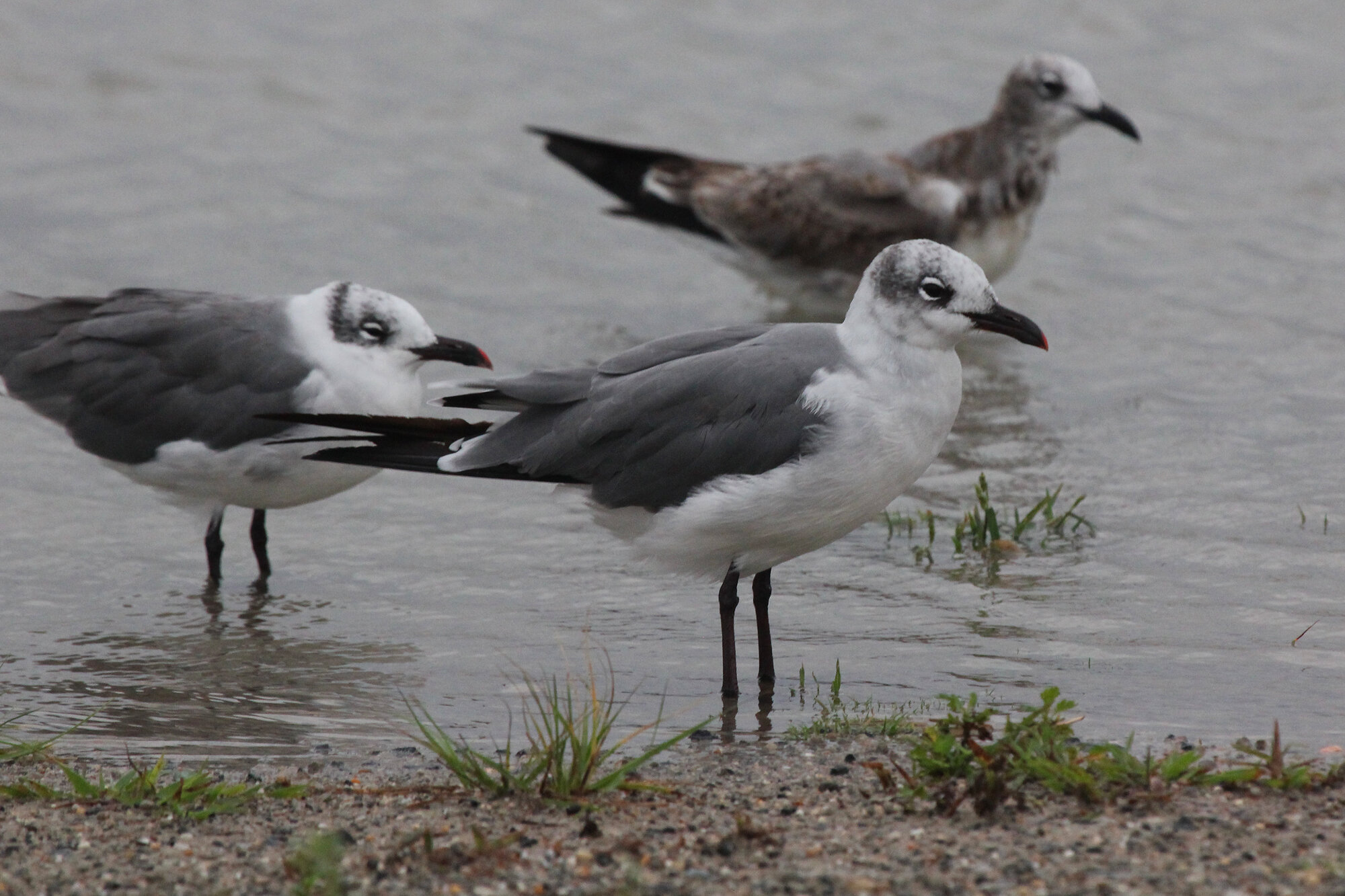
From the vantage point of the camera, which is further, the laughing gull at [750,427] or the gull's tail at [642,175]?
the gull's tail at [642,175]

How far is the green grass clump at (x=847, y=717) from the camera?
4.59 m

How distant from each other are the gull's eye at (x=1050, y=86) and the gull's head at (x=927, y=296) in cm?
557

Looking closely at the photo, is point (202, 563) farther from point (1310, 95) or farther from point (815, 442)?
point (1310, 95)

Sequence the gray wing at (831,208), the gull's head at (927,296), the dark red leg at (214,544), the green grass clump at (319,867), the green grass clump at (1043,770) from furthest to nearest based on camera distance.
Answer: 1. the gray wing at (831,208)
2. the dark red leg at (214,544)
3. the gull's head at (927,296)
4. the green grass clump at (1043,770)
5. the green grass clump at (319,867)

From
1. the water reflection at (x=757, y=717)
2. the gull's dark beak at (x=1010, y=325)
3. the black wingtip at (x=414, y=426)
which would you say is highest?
the gull's dark beak at (x=1010, y=325)

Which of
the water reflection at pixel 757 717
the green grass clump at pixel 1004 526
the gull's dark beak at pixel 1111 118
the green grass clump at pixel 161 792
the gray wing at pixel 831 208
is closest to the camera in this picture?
the green grass clump at pixel 161 792

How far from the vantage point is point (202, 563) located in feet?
22.4

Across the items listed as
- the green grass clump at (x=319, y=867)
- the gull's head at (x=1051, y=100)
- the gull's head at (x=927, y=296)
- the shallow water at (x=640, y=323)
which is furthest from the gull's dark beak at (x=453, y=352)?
the gull's head at (x=1051, y=100)

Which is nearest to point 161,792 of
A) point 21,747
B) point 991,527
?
point 21,747

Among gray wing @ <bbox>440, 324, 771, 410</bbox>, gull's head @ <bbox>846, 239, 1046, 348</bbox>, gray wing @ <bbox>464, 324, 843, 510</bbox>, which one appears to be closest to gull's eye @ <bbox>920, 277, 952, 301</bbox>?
gull's head @ <bbox>846, 239, 1046, 348</bbox>

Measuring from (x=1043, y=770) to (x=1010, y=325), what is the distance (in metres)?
1.64

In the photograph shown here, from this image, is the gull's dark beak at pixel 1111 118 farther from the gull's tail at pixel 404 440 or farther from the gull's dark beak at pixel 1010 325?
the gull's tail at pixel 404 440

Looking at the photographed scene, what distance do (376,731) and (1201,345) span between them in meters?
6.00

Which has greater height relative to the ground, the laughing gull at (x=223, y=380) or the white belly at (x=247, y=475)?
the laughing gull at (x=223, y=380)
